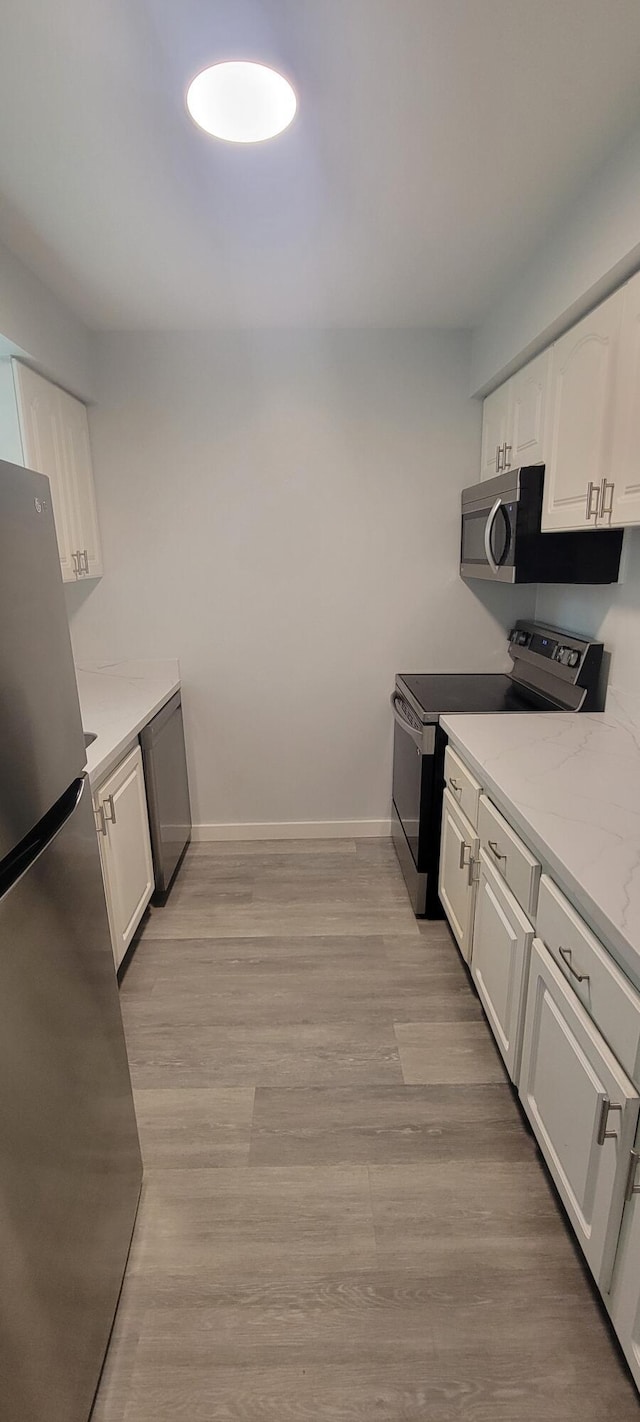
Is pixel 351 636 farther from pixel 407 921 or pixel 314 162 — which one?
pixel 314 162

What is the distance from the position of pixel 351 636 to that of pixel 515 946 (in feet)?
5.96

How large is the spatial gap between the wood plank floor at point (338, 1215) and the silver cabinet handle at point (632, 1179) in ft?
1.46

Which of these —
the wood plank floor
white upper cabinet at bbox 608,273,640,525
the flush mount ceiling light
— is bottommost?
the wood plank floor

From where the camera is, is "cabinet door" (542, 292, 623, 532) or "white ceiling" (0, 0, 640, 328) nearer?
"white ceiling" (0, 0, 640, 328)

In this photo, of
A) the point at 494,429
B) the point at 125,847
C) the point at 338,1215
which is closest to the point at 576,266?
the point at 494,429

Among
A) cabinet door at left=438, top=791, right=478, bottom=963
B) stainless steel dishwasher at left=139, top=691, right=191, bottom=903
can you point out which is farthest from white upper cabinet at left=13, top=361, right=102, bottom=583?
cabinet door at left=438, top=791, right=478, bottom=963

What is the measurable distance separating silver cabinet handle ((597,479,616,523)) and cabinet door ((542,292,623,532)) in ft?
0.06

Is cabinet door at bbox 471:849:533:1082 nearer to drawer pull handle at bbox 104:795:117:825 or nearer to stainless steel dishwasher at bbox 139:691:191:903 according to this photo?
drawer pull handle at bbox 104:795:117:825

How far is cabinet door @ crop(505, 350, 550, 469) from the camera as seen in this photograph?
2.14m

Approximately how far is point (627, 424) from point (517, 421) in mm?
865

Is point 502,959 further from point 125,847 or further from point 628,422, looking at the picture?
point 628,422

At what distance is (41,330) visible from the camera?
2209 millimetres

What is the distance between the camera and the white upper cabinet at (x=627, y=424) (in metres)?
1.56

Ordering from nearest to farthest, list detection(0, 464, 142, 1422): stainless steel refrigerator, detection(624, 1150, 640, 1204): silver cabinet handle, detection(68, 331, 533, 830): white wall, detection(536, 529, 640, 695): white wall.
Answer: detection(0, 464, 142, 1422): stainless steel refrigerator, detection(624, 1150, 640, 1204): silver cabinet handle, detection(536, 529, 640, 695): white wall, detection(68, 331, 533, 830): white wall
